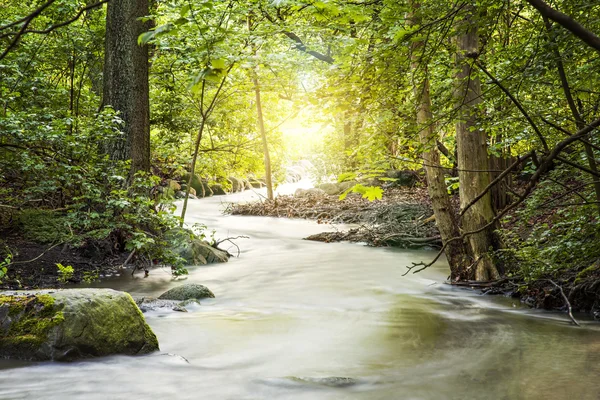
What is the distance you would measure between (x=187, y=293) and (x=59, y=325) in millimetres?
3323

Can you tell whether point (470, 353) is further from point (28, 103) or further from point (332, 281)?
point (28, 103)

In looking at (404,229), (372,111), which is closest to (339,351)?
(372,111)

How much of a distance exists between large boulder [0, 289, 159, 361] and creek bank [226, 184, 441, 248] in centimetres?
838

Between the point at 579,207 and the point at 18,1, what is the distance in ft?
43.4

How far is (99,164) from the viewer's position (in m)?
7.73

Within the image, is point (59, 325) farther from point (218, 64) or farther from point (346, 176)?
point (218, 64)

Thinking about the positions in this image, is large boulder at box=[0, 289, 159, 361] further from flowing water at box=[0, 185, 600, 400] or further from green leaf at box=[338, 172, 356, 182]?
green leaf at box=[338, 172, 356, 182]

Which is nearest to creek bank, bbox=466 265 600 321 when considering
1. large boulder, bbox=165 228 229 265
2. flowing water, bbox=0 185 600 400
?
flowing water, bbox=0 185 600 400

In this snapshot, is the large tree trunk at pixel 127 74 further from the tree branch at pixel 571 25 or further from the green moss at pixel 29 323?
the tree branch at pixel 571 25

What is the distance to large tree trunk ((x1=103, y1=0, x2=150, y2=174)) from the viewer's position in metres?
9.70

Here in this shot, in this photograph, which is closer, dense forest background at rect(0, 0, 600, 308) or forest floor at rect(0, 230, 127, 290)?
dense forest background at rect(0, 0, 600, 308)

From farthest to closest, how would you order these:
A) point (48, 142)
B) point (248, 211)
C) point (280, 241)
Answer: point (248, 211) < point (280, 241) < point (48, 142)

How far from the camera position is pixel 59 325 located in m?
4.32

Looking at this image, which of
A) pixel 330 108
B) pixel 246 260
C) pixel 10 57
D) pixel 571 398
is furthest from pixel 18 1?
pixel 571 398
